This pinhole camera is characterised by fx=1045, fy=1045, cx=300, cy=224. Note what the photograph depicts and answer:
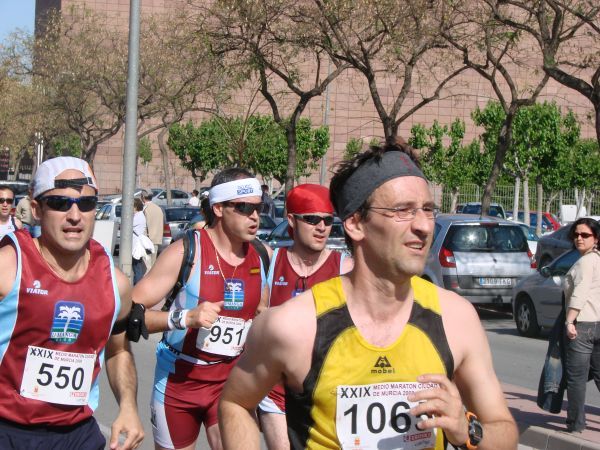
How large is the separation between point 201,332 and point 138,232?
14.9 m

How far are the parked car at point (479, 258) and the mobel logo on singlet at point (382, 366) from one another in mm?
14655

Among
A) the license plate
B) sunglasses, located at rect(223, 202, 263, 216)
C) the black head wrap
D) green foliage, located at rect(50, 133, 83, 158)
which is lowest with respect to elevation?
the license plate

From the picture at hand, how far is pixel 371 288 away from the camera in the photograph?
120 inches

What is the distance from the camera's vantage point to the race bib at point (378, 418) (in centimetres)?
291

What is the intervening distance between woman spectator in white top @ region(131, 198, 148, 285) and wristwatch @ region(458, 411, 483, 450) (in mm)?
16559

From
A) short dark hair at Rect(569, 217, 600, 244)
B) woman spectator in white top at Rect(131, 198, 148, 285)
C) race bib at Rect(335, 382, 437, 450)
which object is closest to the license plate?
woman spectator in white top at Rect(131, 198, 148, 285)

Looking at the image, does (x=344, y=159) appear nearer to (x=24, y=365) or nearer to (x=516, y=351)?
(x=24, y=365)

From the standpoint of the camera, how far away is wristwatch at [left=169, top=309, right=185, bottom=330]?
501 centimetres

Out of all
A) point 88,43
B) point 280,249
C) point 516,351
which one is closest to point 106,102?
point 88,43

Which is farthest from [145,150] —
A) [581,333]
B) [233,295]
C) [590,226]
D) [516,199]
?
[233,295]

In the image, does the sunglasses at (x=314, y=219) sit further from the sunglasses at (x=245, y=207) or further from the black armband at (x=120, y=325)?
the black armband at (x=120, y=325)

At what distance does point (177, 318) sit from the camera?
5043 mm

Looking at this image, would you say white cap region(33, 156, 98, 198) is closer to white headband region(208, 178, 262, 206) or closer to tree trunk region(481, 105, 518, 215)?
white headband region(208, 178, 262, 206)

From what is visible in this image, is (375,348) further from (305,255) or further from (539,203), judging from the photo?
(539,203)
